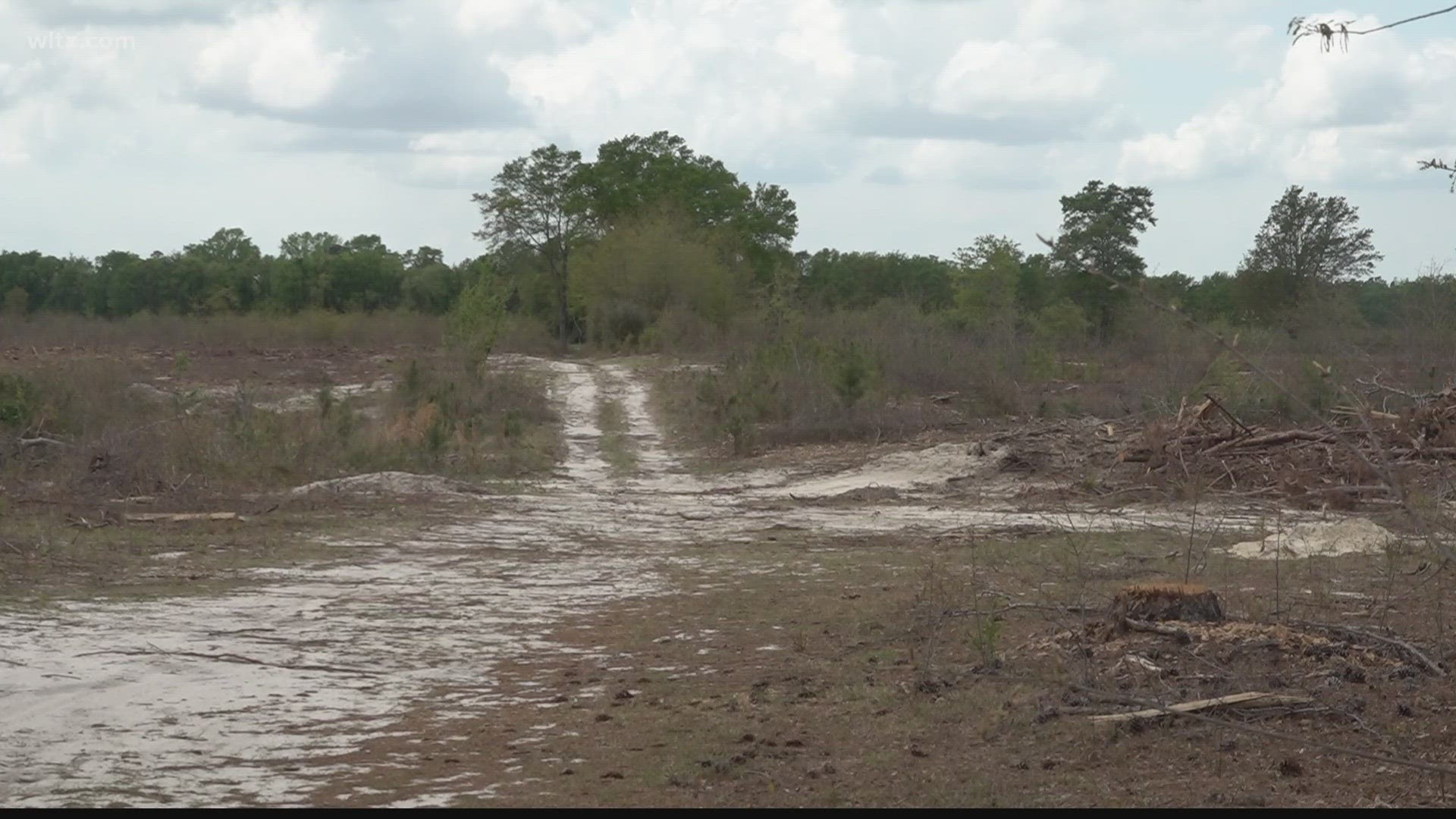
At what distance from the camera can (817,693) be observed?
7.89 meters

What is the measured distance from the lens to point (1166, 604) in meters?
8.15

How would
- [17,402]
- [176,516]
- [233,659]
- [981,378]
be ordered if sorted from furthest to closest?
[981,378], [17,402], [176,516], [233,659]

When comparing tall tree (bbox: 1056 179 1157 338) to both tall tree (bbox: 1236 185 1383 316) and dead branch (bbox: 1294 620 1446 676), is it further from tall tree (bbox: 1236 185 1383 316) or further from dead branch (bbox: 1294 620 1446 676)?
dead branch (bbox: 1294 620 1446 676)

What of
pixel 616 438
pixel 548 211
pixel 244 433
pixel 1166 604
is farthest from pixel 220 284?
pixel 1166 604

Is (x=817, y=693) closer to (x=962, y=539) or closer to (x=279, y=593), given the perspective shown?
(x=279, y=593)

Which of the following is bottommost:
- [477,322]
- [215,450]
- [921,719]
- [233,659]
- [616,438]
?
[616,438]

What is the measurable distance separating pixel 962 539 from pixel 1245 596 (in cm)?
531

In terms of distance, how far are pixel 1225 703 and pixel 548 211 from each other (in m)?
68.1

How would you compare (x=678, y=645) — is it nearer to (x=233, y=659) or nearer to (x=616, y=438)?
(x=233, y=659)

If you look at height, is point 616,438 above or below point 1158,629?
below

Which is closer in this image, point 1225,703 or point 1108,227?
point 1225,703

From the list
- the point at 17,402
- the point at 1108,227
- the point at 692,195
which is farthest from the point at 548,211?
the point at 17,402

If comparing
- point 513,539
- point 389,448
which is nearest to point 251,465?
point 389,448

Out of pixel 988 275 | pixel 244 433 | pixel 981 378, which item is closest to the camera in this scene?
pixel 244 433
